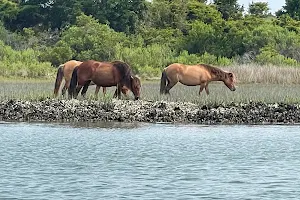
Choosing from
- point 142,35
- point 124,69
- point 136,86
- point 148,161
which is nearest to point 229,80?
point 124,69

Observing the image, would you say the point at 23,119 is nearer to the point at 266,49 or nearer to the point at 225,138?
the point at 225,138

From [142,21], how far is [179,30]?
3.06 metres

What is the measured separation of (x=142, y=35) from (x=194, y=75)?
28047mm

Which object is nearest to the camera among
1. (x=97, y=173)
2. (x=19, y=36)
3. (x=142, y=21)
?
(x=97, y=173)

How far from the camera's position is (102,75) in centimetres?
2525

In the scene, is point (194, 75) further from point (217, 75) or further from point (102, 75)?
point (102, 75)

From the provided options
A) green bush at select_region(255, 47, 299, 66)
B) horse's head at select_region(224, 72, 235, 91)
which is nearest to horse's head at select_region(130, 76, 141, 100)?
horse's head at select_region(224, 72, 235, 91)

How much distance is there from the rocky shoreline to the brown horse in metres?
5.03

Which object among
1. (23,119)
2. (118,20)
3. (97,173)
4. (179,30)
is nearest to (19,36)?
(118,20)

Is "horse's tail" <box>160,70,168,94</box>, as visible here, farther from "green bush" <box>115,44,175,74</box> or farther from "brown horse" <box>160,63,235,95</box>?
"green bush" <box>115,44,175,74</box>

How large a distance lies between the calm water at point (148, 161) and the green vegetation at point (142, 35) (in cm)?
1727

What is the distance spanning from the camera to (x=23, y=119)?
2264 cm

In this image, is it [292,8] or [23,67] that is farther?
[292,8]

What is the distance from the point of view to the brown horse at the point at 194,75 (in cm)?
2811
